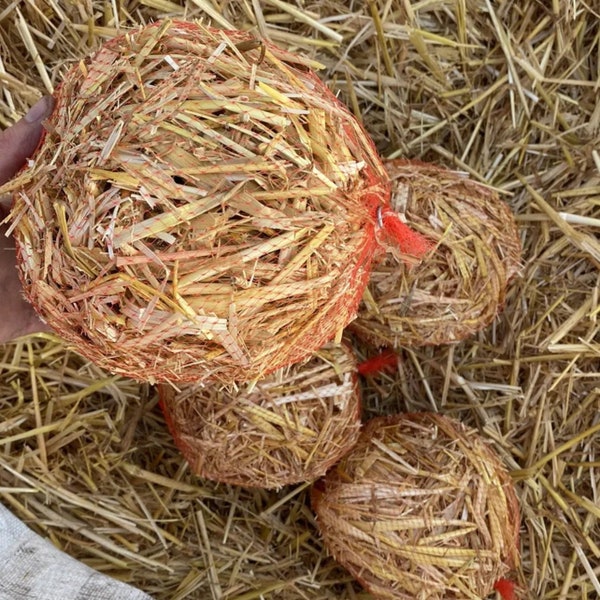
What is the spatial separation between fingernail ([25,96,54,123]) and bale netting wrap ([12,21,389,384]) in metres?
0.29

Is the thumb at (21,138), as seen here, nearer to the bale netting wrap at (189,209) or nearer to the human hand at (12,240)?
the human hand at (12,240)

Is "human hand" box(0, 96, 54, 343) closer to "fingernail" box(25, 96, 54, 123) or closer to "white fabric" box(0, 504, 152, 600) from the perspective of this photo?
"fingernail" box(25, 96, 54, 123)

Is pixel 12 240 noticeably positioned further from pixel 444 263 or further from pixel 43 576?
pixel 444 263

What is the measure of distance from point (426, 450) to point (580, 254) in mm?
625

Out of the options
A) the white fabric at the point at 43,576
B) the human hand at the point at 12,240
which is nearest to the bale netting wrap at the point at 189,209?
the human hand at the point at 12,240

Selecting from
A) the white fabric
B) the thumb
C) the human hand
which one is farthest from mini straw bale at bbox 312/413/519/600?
the thumb

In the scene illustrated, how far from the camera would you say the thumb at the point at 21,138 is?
4.07 ft

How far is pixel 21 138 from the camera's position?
125cm

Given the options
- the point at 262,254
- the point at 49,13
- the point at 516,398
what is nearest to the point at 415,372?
the point at 516,398

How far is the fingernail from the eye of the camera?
124 centimetres

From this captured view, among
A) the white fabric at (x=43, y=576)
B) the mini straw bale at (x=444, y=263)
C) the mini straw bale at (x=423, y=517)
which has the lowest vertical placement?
the mini straw bale at (x=423, y=517)

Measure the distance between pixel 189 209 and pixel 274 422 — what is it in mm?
600

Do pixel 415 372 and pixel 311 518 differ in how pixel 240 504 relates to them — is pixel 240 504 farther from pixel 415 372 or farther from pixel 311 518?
pixel 415 372

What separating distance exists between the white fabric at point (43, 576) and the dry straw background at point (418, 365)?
Answer: 0.43ft
